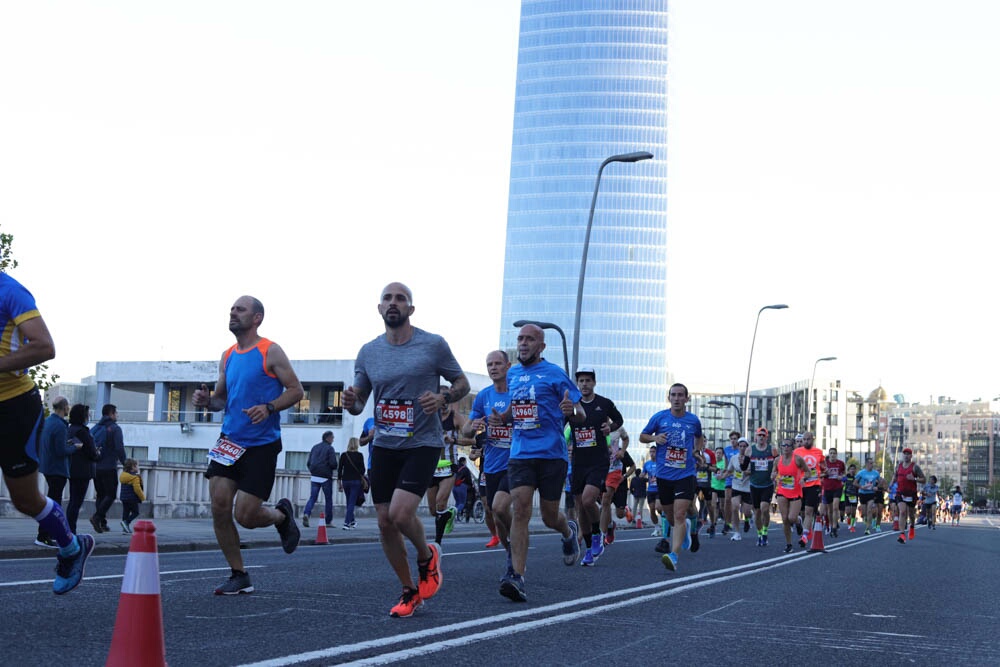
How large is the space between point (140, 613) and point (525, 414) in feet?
17.2

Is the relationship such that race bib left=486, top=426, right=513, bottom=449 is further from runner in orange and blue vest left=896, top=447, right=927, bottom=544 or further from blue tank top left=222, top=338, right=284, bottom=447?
runner in orange and blue vest left=896, top=447, right=927, bottom=544

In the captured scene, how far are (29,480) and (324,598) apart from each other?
2.34m

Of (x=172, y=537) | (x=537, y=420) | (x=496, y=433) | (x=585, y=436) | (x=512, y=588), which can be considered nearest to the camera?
(x=512, y=588)

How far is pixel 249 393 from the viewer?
8.41 m

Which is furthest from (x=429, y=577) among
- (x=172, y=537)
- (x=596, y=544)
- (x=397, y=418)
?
(x=172, y=537)

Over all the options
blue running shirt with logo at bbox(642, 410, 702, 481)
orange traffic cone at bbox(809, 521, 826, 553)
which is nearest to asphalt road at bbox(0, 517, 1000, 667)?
blue running shirt with logo at bbox(642, 410, 702, 481)

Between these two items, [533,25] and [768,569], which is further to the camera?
[533,25]

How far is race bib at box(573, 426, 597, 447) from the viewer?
Answer: 14.1 meters

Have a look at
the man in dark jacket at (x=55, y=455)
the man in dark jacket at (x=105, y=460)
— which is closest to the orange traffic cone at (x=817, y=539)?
the man in dark jacket at (x=105, y=460)

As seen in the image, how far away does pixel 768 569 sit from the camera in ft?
46.6

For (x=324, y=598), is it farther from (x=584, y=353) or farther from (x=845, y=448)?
(x=845, y=448)

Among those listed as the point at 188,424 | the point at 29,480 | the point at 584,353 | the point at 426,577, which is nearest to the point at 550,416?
the point at 426,577

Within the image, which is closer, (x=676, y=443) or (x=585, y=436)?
(x=676, y=443)

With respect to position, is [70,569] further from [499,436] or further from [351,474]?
[351,474]
